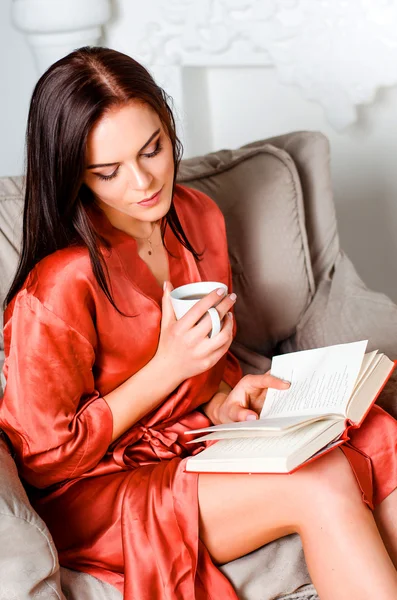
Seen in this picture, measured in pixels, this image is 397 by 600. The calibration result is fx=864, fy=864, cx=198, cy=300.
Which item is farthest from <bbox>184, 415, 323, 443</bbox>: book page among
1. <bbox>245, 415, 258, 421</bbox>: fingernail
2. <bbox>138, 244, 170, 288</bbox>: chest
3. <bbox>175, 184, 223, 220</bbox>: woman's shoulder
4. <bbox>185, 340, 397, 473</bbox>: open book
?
<bbox>175, 184, 223, 220</bbox>: woman's shoulder

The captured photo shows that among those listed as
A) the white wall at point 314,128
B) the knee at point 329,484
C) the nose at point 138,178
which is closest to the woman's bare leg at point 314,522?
the knee at point 329,484

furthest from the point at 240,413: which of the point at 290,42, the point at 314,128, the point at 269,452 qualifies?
the point at 314,128

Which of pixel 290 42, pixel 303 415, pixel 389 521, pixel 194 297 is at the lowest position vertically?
pixel 389 521

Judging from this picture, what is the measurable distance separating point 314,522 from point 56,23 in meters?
1.49

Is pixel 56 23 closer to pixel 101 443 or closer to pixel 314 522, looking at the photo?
pixel 101 443

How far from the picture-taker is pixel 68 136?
4.13 ft

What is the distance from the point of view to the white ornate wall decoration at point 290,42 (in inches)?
85.7

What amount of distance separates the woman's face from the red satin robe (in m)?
0.10

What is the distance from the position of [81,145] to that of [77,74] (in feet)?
0.36

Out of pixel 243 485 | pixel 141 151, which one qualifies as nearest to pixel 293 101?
pixel 141 151

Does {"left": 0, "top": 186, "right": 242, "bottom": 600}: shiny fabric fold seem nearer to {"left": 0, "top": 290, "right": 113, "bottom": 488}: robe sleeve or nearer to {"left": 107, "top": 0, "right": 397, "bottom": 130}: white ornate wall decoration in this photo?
{"left": 0, "top": 290, "right": 113, "bottom": 488}: robe sleeve

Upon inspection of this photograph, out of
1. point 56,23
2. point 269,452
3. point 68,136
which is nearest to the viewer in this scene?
point 269,452

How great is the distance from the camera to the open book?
1140mm

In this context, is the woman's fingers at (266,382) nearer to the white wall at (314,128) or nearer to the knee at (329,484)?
the knee at (329,484)
